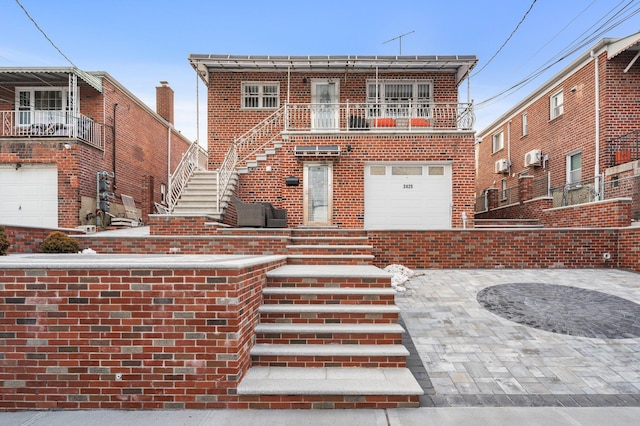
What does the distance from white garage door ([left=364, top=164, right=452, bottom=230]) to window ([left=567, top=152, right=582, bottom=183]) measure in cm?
594

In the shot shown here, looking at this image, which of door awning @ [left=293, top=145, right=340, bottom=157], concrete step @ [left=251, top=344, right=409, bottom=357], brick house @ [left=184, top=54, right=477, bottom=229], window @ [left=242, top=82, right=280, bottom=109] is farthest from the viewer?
window @ [left=242, top=82, right=280, bottom=109]

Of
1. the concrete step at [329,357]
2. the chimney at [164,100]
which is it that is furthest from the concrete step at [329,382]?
the chimney at [164,100]

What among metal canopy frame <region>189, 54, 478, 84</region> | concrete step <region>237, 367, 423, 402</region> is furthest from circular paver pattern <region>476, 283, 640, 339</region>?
metal canopy frame <region>189, 54, 478, 84</region>

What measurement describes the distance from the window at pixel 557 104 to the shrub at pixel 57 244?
657 inches

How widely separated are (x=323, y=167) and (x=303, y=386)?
7.57 metres

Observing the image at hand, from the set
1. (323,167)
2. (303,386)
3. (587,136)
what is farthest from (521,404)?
(587,136)

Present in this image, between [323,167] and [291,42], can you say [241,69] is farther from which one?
[323,167]

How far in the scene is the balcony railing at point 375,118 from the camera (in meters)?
10.0

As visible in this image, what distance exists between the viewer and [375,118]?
1040cm

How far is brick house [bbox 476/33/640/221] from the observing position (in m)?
10.1

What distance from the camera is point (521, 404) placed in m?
2.88

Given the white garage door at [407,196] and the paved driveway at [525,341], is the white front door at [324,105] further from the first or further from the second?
the paved driveway at [525,341]

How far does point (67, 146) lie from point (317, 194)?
29.6ft

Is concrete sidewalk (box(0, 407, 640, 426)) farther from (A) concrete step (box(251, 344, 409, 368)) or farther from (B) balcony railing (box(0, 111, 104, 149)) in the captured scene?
(B) balcony railing (box(0, 111, 104, 149))
